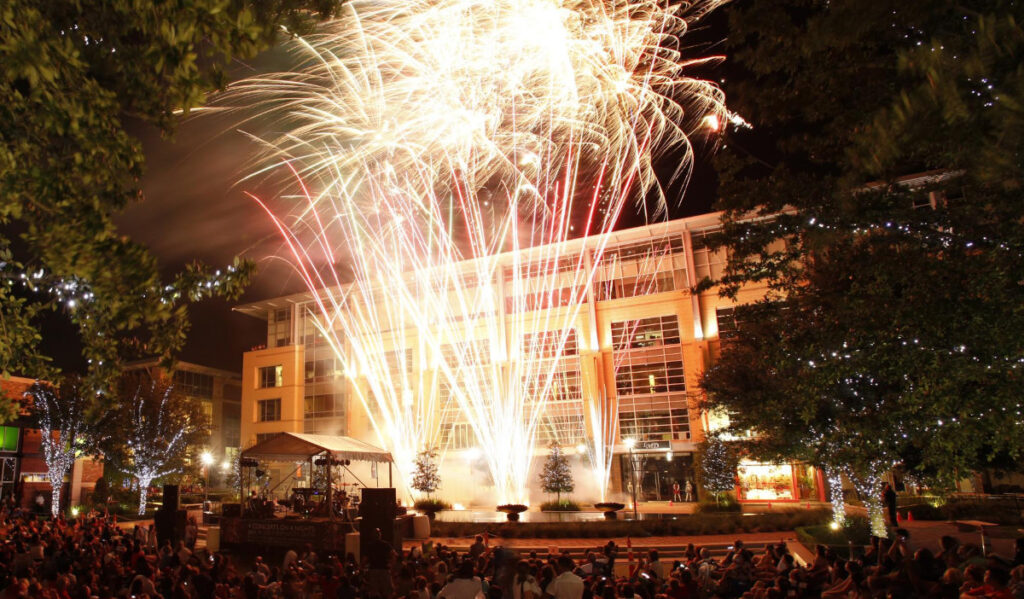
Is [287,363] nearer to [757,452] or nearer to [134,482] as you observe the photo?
[134,482]

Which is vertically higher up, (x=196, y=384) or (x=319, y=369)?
(x=196, y=384)

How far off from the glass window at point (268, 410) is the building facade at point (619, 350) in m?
8.80

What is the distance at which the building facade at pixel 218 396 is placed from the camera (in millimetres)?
62938

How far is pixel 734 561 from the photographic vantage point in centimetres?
1154

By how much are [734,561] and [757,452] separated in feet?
31.5

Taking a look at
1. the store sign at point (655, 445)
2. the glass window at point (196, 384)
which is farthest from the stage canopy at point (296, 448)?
the glass window at point (196, 384)

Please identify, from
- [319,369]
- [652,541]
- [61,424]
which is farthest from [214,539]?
[319,369]

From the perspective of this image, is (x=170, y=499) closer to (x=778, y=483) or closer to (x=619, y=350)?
(x=619, y=350)

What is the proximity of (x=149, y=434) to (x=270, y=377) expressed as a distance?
15357 millimetres

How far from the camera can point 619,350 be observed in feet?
134

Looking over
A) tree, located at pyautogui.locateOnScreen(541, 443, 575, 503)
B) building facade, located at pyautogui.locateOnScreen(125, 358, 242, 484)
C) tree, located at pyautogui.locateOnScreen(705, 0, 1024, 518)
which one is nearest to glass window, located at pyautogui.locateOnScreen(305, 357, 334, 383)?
building facade, located at pyautogui.locateOnScreen(125, 358, 242, 484)

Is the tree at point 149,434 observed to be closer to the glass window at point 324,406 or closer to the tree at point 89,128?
the glass window at point 324,406

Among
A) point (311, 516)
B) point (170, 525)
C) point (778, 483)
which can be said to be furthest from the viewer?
point (778, 483)

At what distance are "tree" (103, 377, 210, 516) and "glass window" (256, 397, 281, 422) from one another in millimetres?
10840
